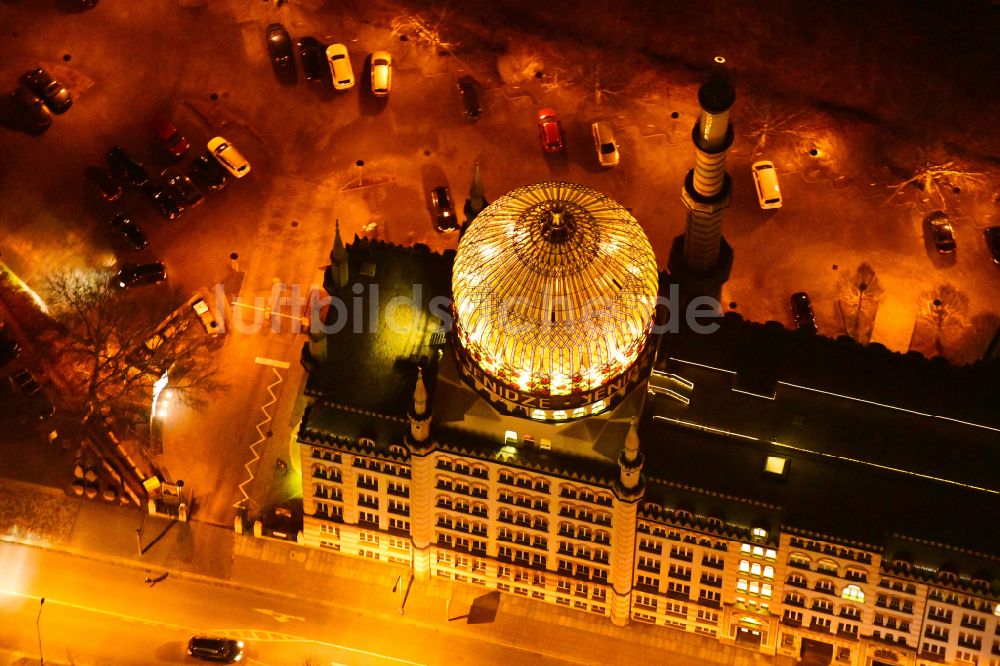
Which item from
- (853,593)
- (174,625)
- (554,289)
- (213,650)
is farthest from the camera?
(174,625)

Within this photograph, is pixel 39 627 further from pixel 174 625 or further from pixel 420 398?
pixel 420 398

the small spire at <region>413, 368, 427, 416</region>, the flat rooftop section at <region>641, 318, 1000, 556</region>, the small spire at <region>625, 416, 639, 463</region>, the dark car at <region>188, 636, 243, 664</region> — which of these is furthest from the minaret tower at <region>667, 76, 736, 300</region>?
the dark car at <region>188, 636, 243, 664</region>

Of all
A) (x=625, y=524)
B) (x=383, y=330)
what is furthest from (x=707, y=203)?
(x=383, y=330)

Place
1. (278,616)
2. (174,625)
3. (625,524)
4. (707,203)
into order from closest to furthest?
(625,524), (707,203), (174,625), (278,616)

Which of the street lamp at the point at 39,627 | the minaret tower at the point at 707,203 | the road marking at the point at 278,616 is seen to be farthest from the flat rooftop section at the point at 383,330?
the street lamp at the point at 39,627

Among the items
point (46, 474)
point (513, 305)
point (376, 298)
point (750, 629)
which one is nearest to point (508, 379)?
point (513, 305)

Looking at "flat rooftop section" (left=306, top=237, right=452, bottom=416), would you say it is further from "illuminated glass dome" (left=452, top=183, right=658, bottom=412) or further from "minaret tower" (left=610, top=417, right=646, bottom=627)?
"minaret tower" (left=610, top=417, right=646, bottom=627)
